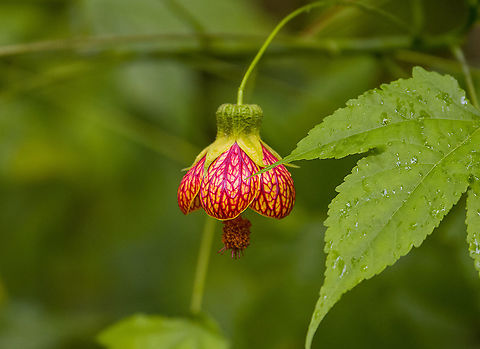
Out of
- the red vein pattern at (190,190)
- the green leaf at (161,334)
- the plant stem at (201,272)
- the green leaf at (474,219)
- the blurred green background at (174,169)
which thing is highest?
the blurred green background at (174,169)

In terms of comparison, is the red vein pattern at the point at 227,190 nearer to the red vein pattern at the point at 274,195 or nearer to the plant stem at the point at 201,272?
the red vein pattern at the point at 274,195

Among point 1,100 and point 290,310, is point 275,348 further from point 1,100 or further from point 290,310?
point 1,100

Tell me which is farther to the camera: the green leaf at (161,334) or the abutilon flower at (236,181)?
the green leaf at (161,334)

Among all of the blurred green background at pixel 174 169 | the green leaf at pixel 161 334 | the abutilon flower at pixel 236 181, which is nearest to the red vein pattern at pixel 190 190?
the abutilon flower at pixel 236 181

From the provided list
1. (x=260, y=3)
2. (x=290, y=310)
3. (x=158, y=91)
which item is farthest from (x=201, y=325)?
(x=260, y=3)

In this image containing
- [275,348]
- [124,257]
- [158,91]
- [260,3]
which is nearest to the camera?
[275,348]

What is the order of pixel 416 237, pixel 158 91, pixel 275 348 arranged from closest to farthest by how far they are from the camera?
pixel 416 237
pixel 275 348
pixel 158 91

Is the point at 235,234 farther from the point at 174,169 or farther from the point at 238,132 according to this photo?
the point at 174,169
